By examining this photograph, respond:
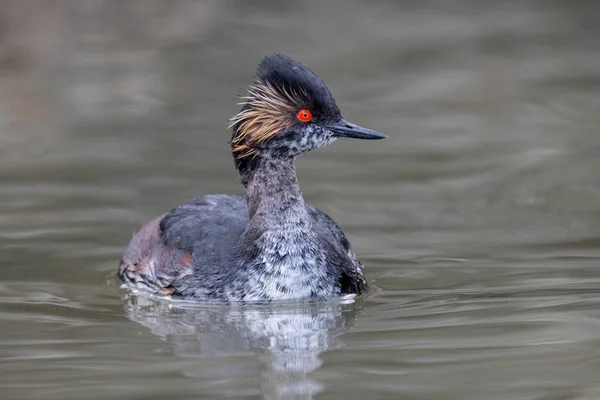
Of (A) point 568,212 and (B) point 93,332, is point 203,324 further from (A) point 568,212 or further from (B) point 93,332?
(A) point 568,212

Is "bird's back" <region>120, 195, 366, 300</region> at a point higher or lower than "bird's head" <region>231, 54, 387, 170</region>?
lower

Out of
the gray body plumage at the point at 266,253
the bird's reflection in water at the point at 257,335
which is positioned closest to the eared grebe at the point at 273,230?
the gray body plumage at the point at 266,253

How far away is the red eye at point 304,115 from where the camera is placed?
8750 millimetres

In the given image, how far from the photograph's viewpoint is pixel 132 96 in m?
14.9

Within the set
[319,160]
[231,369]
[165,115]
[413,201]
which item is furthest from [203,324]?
[165,115]

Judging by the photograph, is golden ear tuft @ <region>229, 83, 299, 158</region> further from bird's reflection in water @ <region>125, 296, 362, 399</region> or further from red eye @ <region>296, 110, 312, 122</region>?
bird's reflection in water @ <region>125, 296, 362, 399</region>

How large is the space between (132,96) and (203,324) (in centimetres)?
716

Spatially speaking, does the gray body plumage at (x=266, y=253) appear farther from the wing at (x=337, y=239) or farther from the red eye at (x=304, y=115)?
the red eye at (x=304, y=115)

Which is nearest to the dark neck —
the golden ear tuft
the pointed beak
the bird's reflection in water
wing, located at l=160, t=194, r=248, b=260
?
the golden ear tuft

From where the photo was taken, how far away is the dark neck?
8.90 meters

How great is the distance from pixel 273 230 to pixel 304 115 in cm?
87

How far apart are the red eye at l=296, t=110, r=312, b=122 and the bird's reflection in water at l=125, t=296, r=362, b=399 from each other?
4.40 feet

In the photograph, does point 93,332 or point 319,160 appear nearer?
point 93,332

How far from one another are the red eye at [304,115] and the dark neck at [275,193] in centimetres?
36
